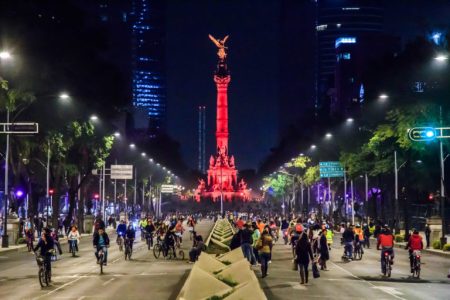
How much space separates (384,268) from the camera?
29906 millimetres

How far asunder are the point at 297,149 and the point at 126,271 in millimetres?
137652

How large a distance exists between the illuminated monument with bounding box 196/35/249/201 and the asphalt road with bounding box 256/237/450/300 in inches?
6080

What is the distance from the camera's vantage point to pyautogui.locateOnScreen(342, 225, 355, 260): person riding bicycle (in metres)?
38.1

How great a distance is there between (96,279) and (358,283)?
9.16 metres

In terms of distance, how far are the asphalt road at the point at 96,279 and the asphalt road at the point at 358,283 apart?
344 cm

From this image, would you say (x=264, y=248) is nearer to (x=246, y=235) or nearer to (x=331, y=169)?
Result: (x=246, y=235)

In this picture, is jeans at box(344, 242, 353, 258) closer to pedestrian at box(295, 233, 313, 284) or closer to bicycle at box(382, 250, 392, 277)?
bicycle at box(382, 250, 392, 277)

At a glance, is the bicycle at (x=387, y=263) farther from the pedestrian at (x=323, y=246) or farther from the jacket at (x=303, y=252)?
the jacket at (x=303, y=252)

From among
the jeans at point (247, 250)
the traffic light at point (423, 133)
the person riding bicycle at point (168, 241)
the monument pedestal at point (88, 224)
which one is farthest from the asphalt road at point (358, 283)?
the monument pedestal at point (88, 224)

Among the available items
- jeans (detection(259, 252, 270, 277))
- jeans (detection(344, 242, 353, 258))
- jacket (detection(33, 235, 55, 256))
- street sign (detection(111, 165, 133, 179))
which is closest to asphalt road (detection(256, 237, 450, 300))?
jeans (detection(259, 252, 270, 277))

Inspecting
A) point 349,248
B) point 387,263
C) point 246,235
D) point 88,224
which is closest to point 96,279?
point 246,235

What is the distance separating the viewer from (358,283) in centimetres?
2689

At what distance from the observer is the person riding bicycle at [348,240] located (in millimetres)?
38062

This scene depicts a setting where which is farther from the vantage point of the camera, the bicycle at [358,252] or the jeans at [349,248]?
the bicycle at [358,252]
